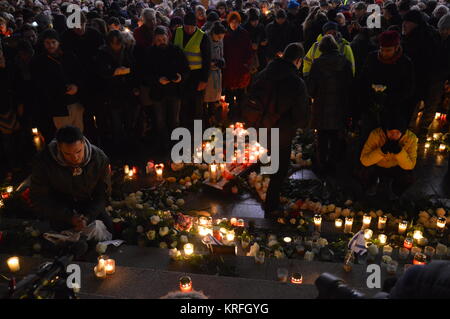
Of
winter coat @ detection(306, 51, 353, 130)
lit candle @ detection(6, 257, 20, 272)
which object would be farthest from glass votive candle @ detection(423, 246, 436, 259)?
lit candle @ detection(6, 257, 20, 272)

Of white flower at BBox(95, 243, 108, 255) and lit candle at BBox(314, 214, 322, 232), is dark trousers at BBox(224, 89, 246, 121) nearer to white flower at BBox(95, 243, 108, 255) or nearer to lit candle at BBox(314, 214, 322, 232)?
lit candle at BBox(314, 214, 322, 232)

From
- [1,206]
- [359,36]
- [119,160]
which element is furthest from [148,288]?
[359,36]

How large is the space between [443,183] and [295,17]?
521 centimetres

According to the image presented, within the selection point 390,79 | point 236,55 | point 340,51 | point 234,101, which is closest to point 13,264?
point 390,79

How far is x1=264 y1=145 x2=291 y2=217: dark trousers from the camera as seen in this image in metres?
5.15

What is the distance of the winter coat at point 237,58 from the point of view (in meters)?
7.92

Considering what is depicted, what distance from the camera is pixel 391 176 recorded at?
5465 mm

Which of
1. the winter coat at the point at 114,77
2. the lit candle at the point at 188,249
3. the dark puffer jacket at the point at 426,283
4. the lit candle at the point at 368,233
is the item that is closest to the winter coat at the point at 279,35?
the winter coat at the point at 114,77

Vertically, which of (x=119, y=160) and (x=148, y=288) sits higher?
(x=119, y=160)

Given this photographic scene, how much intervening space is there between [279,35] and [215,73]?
81.4 inches

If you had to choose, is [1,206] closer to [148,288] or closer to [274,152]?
[148,288]

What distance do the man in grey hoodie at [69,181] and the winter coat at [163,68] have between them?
2575 mm

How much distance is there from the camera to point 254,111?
4992 mm
